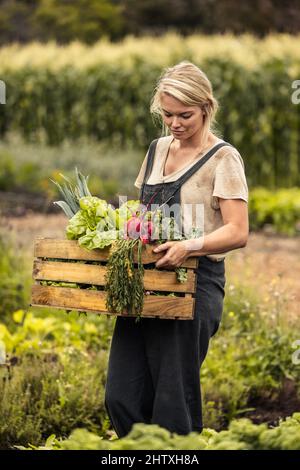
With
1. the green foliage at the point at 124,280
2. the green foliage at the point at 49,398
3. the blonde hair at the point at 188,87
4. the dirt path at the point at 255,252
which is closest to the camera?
the green foliage at the point at 124,280

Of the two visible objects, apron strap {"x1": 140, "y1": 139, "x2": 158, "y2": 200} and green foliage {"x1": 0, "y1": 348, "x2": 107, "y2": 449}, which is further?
green foliage {"x1": 0, "y1": 348, "x2": 107, "y2": 449}

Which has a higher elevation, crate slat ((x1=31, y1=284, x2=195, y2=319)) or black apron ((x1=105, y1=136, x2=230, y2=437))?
crate slat ((x1=31, y1=284, x2=195, y2=319))

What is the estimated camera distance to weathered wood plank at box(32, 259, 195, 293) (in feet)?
11.4

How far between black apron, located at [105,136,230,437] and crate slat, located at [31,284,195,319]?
14cm

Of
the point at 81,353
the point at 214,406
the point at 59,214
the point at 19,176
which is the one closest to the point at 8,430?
the point at 81,353

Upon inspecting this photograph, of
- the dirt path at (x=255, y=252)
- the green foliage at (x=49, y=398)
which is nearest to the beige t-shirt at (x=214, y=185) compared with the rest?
the green foliage at (x=49, y=398)

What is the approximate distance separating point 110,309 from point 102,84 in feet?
38.3

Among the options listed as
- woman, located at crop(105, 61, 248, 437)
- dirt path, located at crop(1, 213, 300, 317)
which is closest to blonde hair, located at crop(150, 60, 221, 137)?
woman, located at crop(105, 61, 248, 437)

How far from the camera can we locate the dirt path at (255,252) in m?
7.63

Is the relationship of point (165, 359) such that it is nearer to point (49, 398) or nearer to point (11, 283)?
point (49, 398)

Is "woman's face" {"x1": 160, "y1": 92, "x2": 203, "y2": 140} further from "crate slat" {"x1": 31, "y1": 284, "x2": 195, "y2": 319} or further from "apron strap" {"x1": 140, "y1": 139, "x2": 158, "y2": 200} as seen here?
"crate slat" {"x1": 31, "y1": 284, "x2": 195, "y2": 319}

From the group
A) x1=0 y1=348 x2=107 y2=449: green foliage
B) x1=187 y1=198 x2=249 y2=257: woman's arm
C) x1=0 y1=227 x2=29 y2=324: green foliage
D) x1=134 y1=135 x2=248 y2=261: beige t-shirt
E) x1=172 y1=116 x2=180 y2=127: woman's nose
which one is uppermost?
x1=172 y1=116 x2=180 y2=127: woman's nose

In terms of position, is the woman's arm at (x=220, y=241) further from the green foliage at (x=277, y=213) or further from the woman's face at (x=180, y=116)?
the green foliage at (x=277, y=213)

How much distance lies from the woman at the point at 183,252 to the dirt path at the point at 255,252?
9.81ft
